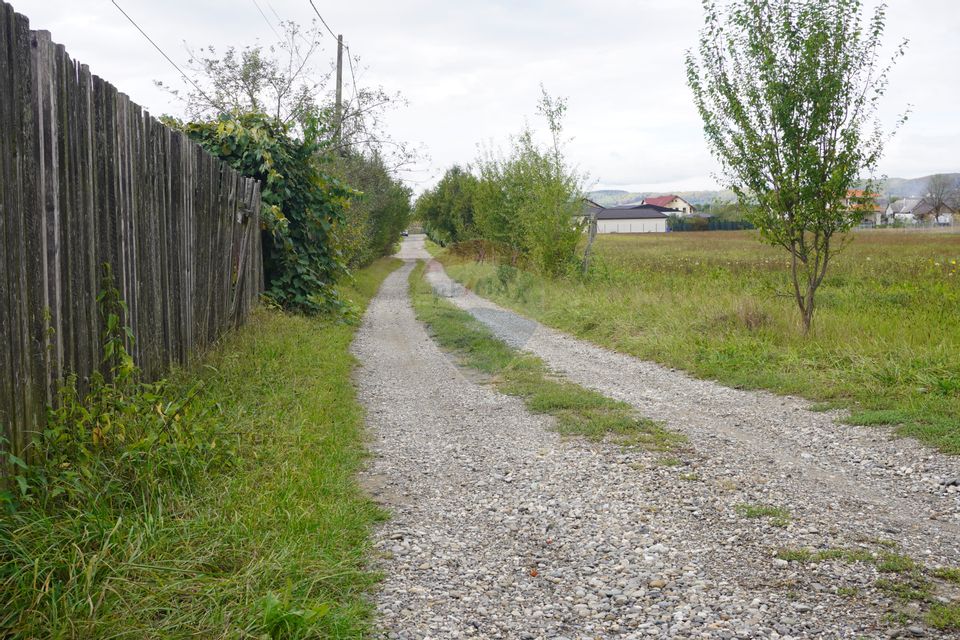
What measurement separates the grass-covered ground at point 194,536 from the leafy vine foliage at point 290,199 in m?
7.12

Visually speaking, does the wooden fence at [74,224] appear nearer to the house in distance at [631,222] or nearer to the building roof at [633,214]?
the house in distance at [631,222]

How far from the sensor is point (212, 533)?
355cm

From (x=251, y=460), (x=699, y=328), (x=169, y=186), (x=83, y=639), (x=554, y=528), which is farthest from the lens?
(x=699, y=328)

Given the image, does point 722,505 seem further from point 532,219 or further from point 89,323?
point 532,219

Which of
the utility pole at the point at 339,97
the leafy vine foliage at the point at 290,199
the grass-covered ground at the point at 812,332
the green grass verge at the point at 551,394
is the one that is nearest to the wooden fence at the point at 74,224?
the green grass verge at the point at 551,394

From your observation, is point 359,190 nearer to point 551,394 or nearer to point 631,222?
point 551,394

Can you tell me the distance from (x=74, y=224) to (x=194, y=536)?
197cm

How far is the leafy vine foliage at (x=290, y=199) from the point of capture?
12.1 meters

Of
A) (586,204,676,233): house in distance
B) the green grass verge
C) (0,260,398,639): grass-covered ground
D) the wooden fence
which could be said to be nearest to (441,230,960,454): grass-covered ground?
the green grass verge

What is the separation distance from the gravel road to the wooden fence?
1905mm

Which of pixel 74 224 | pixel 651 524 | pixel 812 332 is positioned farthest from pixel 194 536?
pixel 812 332

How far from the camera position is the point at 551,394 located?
7.68 metres

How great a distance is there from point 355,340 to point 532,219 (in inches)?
466

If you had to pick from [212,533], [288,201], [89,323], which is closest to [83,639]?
[212,533]
